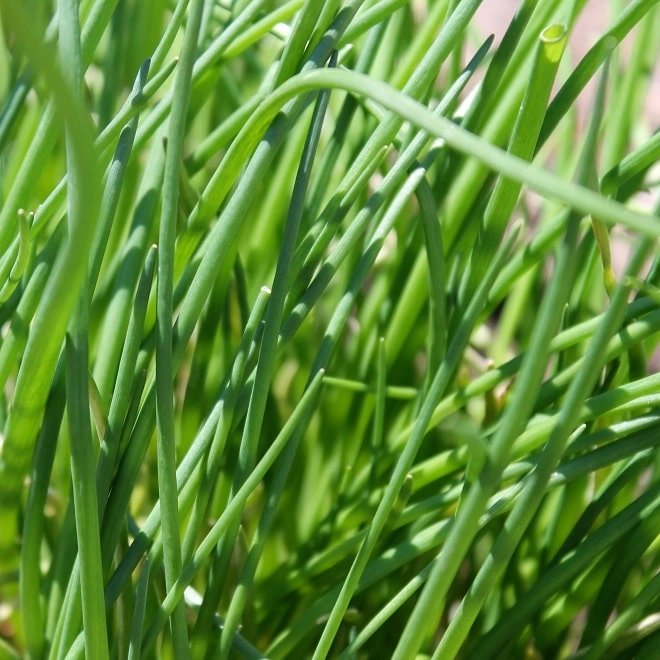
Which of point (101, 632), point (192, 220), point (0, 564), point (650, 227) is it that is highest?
point (650, 227)

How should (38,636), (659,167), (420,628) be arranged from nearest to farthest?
(420,628) < (38,636) < (659,167)

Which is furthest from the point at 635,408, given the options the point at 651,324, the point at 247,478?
the point at 247,478

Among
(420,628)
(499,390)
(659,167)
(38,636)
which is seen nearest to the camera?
(420,628)

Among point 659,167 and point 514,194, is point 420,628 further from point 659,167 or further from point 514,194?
point 659,167

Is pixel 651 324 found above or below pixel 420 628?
above

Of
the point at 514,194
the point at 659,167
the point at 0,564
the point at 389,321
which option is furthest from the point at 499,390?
the point at 659,167

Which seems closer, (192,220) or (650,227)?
(650,227)
